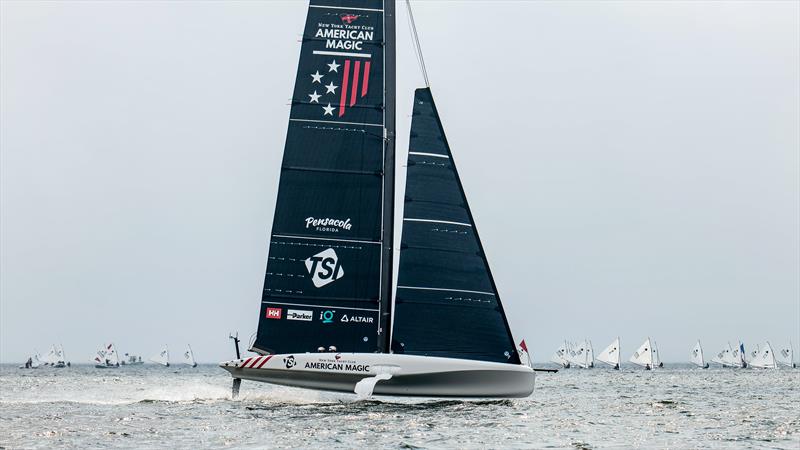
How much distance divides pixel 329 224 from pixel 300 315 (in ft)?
8.50

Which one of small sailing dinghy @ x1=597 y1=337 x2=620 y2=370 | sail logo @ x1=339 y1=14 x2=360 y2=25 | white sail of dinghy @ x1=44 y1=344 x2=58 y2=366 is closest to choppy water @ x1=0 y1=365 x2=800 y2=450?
sail logo @ x1=339 y1=14 x2=360 y2=25

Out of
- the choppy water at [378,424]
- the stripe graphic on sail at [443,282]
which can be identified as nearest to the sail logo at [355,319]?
the stripe graphic on sail at [443,282]

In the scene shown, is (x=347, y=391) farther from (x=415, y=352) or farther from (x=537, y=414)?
(x=537, y=414)

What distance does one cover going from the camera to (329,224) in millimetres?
30000

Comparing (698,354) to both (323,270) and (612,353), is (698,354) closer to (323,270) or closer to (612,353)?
(612,353)

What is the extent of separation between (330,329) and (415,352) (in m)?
2.41

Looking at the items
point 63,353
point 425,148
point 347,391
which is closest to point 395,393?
point 347,391

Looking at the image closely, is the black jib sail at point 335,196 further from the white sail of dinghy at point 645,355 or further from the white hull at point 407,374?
the white sail of dinghy at point 645,355

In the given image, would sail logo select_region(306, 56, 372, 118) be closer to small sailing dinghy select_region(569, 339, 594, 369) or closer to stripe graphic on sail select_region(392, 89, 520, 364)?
stripe graphic on sail select_region(392, 89, 520, 364)

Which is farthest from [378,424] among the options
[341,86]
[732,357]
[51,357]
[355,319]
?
[51,357]

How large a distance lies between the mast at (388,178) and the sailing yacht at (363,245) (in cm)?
4

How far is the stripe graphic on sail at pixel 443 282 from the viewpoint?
29.0m

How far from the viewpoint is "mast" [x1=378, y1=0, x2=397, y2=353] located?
29.6 metres

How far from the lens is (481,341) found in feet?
95.1
